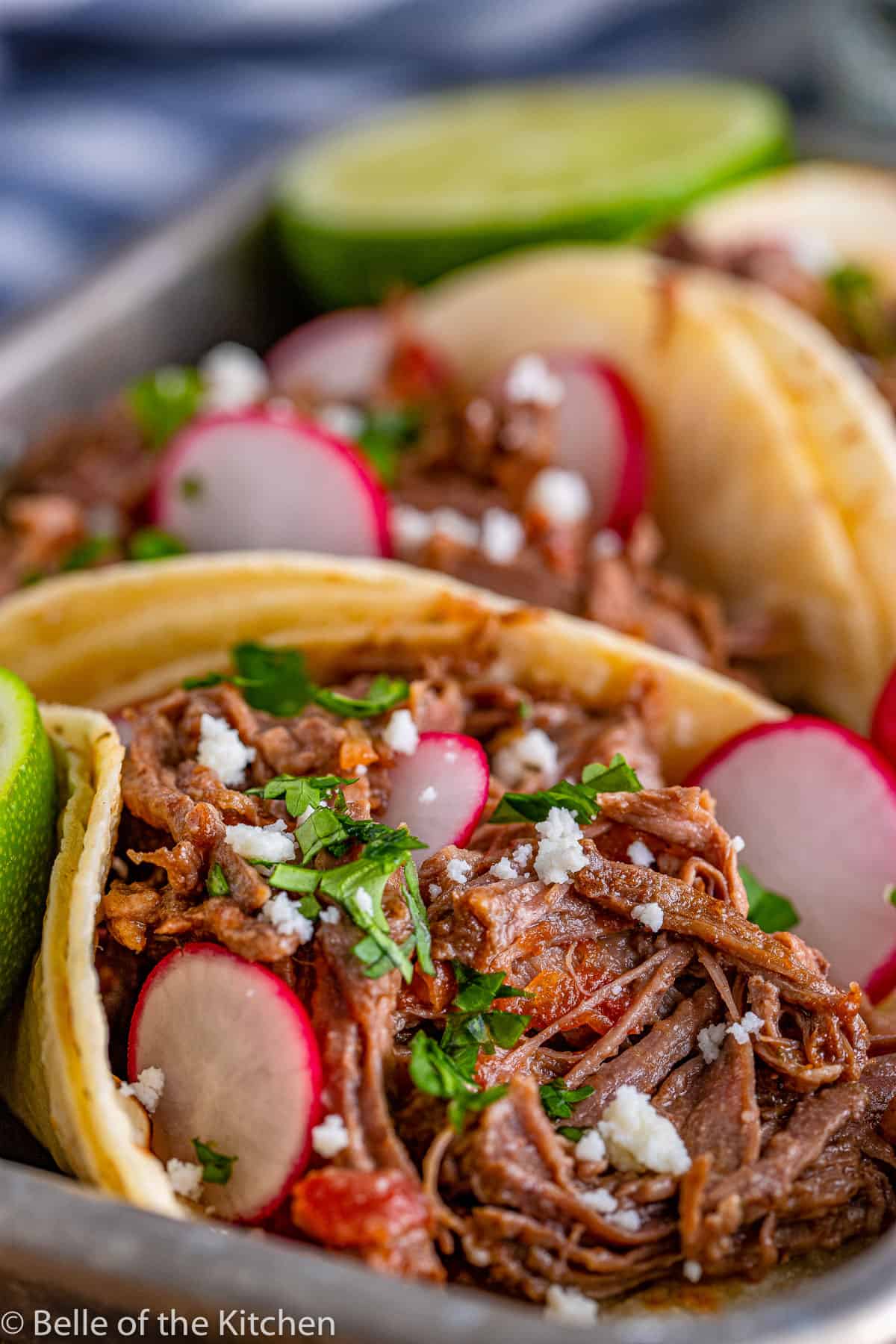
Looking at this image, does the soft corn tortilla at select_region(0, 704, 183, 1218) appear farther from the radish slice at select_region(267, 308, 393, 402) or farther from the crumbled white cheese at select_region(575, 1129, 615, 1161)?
the radish slice at select_region(267, 308, 393, 402)

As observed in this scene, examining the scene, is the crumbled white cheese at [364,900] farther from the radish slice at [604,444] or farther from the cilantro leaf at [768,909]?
the radish slice at [604,444]

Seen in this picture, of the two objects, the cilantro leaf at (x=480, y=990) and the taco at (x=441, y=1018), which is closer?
the taco at (x=441, y=1018)

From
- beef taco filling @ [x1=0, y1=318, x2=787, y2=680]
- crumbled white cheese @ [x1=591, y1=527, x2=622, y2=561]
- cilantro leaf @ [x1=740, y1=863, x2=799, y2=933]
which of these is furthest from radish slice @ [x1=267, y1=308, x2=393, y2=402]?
cilantro leaf @ [x1=740, y1=863, x2=799, y2=933]

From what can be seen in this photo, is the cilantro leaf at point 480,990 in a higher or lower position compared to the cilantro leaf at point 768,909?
higher

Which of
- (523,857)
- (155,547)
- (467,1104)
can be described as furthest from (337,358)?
(467,1104)

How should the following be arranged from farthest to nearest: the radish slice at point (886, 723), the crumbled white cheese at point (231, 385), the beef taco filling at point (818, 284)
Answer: the beef taco filling at point (818, 284) < the crumbled white cheese at point (231, 385) < the radish slice at point (886, 723)

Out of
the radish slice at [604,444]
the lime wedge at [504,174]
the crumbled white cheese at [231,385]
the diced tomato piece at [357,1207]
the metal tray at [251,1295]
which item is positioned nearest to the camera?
the metal tray at [251,1295]

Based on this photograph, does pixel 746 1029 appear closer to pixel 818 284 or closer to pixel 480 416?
pixel 480 416

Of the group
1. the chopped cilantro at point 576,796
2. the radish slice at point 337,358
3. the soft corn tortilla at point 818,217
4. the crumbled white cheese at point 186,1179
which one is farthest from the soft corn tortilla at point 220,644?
the soft corn tortilla at point 818,217
